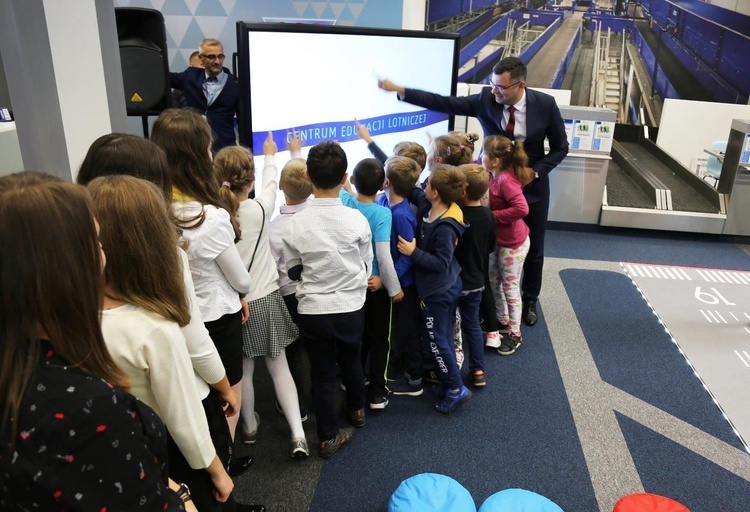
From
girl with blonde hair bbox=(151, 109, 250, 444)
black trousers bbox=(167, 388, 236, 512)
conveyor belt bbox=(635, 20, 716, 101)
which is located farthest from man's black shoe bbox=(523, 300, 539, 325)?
conveyor belt bbox=(635, 20, 716, 101)

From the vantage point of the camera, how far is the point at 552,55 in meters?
6.60

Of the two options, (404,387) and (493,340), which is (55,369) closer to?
(404,387)

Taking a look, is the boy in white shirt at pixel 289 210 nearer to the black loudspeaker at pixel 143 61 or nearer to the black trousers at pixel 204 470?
the black trousers at pixel 204 470

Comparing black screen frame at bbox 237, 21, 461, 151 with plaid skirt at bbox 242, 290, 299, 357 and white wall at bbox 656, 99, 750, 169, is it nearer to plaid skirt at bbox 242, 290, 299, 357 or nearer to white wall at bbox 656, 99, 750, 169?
plaid skirt at bbox 242, 290, 299, 357

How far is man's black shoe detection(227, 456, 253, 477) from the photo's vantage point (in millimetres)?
2244

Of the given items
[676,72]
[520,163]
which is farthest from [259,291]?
[676,72]

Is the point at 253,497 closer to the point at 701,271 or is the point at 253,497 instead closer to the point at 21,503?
the point at 21,503

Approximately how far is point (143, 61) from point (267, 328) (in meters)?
2.43

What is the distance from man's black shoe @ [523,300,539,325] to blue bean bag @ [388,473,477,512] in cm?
175

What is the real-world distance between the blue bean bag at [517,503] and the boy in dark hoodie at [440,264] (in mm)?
710

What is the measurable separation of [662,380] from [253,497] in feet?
7.41

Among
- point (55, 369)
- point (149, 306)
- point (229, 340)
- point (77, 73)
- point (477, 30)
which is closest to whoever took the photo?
point (55, 369)

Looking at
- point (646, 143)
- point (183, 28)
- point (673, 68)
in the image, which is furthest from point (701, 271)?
point (183, 28)

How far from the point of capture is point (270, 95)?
8.68ft
